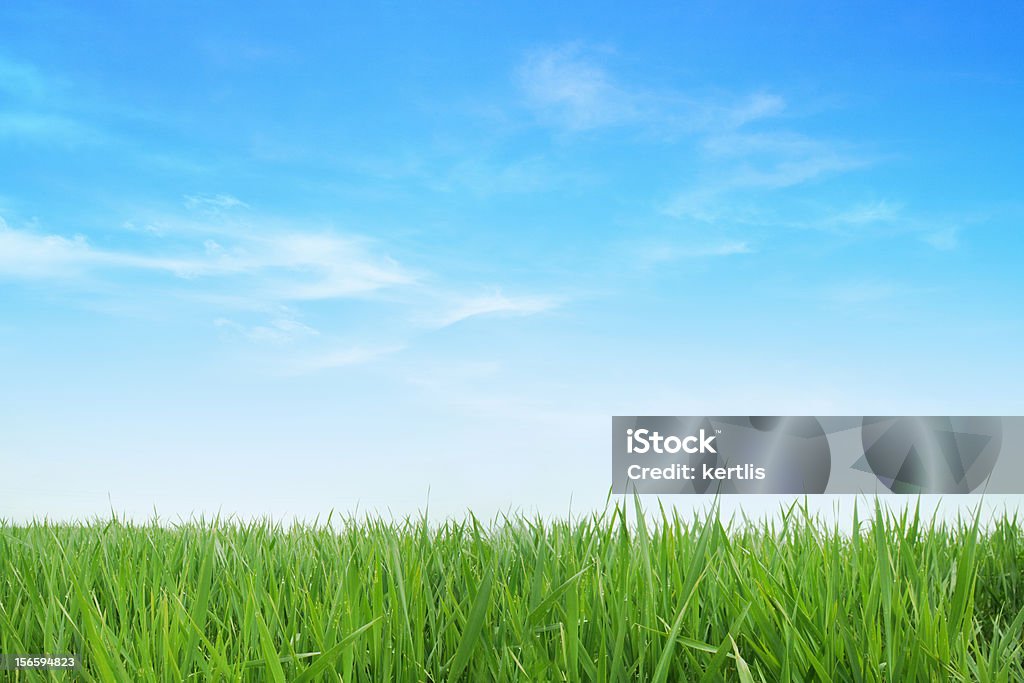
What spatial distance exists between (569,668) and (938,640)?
0.66 meters

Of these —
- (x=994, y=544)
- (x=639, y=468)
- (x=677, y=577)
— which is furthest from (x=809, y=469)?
(x=677, y=577)

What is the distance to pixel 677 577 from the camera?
167 centimetres

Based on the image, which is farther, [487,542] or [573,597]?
[487,542]

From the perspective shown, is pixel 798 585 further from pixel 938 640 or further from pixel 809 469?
pixel 809 469

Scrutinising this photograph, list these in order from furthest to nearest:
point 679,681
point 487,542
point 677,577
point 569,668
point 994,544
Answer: point 994,544 → point 487,542 → point 677,577 → point 679,681 → point 569,668

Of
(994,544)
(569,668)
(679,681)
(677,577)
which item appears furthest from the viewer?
(994,544)

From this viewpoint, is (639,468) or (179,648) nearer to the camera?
(179,648)

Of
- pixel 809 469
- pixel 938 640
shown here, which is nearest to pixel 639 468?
pixel 809 469

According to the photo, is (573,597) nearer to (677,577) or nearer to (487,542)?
(677,577)

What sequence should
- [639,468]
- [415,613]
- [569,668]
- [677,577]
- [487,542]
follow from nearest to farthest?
[569,668]
[415,613]
[677,577]
[487,542]
[639,468]

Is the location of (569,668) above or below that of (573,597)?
below

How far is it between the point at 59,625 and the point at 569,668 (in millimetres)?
1247

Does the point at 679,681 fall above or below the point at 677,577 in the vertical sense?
below

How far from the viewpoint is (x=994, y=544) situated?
2.74m
